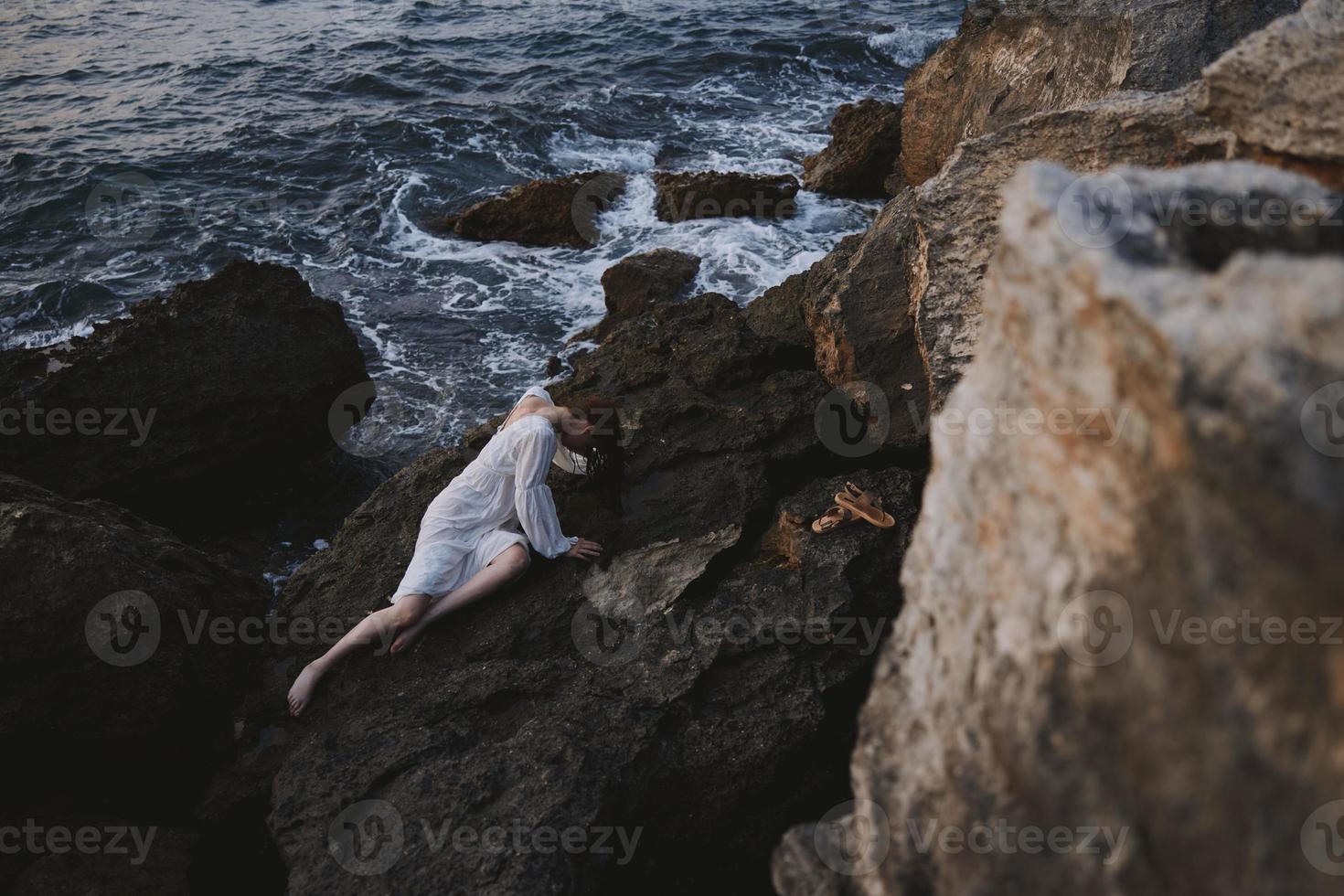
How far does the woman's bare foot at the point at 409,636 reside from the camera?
449 cm

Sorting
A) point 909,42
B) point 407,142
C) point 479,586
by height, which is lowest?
point 407,142

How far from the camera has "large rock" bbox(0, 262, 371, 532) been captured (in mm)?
6410

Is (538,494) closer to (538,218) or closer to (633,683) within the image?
(633,683)

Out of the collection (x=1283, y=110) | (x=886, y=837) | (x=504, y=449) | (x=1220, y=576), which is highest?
(x=1283, y=110)

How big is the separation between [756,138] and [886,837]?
45.4 ft

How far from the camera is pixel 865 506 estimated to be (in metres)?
4.54

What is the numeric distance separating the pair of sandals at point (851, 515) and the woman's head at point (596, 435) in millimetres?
1246

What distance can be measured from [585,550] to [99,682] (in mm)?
2327

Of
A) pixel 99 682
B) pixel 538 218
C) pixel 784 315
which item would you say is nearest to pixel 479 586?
pixel 99 682

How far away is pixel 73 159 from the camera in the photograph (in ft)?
45.5

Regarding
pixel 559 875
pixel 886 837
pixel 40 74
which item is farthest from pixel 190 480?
pixel 40 74

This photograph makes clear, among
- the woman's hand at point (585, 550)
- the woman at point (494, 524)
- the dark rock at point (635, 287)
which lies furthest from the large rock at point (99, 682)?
the dark rock at point (635, 287)

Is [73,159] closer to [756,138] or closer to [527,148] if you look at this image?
[527,148]

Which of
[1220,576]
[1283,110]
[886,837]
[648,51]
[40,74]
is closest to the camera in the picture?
[1220,576]
